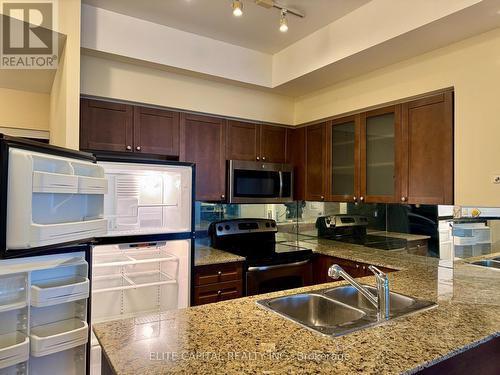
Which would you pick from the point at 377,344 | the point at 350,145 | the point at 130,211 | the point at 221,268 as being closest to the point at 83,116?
the point at 130,211

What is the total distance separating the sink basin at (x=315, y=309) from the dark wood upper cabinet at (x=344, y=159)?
1.56 metres

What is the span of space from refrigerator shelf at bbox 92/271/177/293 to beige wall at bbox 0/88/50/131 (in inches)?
68.4

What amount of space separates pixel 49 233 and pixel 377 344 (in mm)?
1389

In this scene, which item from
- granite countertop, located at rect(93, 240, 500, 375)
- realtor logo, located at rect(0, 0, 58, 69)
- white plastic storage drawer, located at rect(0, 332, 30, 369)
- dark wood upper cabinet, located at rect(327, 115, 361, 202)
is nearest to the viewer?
granite countertop, located at rect(93, 240, 500, 375)

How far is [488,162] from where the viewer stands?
219 centimetres

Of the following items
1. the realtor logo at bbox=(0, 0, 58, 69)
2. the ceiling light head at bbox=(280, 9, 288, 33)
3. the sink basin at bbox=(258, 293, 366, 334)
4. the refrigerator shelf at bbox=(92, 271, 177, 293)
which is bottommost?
the refrigerator shelf at bbox=(92, 271, 177, 293)

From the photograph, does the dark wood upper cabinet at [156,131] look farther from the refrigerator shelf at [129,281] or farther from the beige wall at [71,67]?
the refrigerator shelf at [129,281]

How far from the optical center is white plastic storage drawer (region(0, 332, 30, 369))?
1.53 metres

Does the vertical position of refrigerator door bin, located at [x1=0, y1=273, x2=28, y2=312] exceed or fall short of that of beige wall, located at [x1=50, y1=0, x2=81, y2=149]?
it falls short

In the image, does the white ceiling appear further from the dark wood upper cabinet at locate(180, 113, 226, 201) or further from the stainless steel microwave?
the stainless steel microwave

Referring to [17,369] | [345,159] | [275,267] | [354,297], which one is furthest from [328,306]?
[345,159]

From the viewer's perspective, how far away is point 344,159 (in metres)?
3.21

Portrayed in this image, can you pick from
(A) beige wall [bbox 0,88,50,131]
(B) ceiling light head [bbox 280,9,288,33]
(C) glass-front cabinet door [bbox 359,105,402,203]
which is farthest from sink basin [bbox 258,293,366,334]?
(A) beige wall [bbox 0,88,50,131]

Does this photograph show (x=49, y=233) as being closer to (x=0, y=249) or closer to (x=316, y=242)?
(x=0, y=249)
